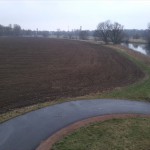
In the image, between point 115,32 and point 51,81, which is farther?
point 115,32

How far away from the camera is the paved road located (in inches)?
451

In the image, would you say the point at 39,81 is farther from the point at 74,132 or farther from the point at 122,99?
the point at 74,132

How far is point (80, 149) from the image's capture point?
1070 centimetres

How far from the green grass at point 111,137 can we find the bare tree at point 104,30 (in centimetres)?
7148

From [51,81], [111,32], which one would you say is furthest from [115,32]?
[51,81]

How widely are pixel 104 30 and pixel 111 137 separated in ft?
253

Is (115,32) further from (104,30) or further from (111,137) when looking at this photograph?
(111,137)

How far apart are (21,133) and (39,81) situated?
10.9m

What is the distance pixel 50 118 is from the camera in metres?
14.1

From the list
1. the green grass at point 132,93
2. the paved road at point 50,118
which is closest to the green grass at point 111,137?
the paved road at point 50,118

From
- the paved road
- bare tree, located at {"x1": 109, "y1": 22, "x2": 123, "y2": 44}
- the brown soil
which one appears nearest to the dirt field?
the paved road

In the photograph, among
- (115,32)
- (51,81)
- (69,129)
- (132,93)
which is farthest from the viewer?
(115,32)

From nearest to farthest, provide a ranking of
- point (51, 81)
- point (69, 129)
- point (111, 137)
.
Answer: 1. point (111, 137)
2. point (69, 129)
3. point (51, 81)

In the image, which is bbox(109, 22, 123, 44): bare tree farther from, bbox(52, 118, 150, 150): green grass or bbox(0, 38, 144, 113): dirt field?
bbox(52, 118, 150, 150): green grass
